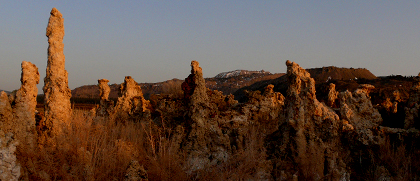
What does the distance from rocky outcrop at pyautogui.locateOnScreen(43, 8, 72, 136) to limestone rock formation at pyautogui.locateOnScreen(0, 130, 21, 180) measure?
1011 mm

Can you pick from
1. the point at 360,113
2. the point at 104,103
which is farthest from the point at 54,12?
the point at 360,113

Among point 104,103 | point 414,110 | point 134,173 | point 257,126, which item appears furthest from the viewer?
point 104,103

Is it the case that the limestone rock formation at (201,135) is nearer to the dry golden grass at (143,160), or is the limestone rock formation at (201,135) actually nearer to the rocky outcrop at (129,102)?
the dry golden grass at (143,160)

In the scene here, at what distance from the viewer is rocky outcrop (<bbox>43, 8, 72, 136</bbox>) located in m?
6.50

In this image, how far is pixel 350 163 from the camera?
23.8ft

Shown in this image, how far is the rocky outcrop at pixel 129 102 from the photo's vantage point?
9609 mm

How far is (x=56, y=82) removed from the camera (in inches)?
260

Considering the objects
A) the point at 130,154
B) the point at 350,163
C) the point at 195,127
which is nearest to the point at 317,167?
the point at 350,163

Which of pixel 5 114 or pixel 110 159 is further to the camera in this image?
pixel 110 159

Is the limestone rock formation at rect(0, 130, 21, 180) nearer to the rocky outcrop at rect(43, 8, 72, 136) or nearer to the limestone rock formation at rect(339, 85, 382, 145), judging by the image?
the rocky outcrop at rect(43, 8, 72, 136)

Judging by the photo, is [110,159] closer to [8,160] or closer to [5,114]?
[8,160]

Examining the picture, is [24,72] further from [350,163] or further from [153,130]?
[350,163]

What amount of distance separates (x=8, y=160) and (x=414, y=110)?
25.9ft

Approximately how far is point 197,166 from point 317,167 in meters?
2.31
